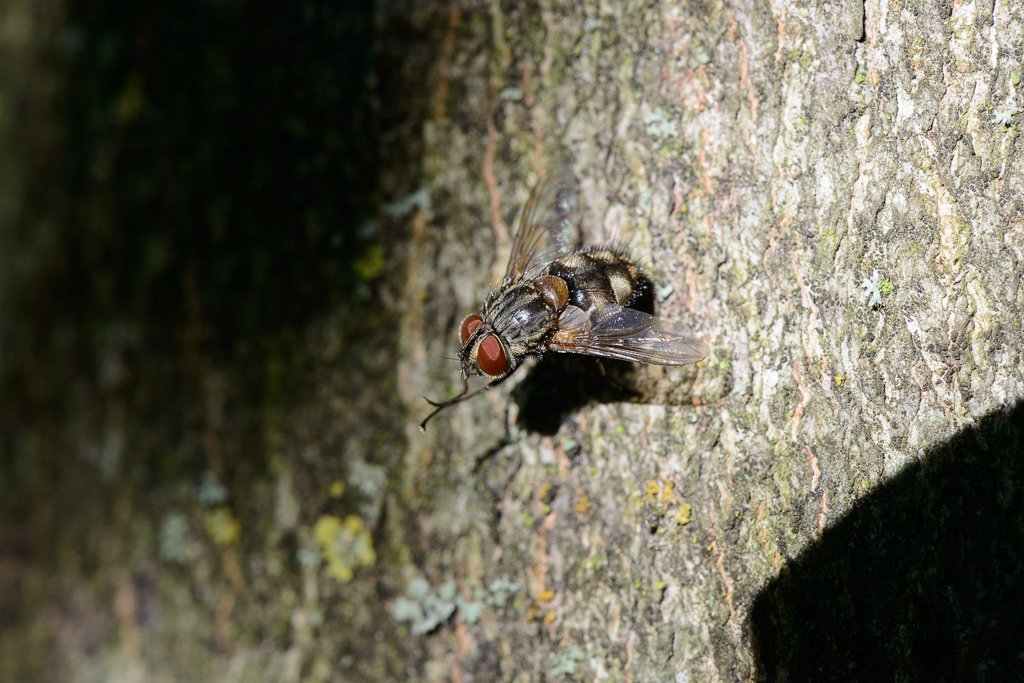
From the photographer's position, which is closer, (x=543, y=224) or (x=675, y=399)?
(x=675, y=399)

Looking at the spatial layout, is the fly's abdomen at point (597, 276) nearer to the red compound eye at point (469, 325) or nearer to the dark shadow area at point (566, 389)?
the dark shadow area at point (566, 389)

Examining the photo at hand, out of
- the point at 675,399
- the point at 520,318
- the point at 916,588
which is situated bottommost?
the point at 916,588

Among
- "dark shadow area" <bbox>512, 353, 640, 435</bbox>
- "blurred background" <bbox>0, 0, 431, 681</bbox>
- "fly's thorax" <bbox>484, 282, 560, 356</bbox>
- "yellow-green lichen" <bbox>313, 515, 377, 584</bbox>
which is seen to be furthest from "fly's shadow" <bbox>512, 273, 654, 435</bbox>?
"yellow-green lichen" <bbox>313, 515, 377, 584</bbox>

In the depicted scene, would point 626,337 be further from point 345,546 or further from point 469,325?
point 345,546

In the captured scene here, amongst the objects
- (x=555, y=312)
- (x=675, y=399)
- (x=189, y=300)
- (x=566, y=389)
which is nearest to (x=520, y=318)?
(x=555, y=312)

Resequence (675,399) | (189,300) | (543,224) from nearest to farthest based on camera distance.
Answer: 1. (675,399)
2. (543,224)
3. (189,300)

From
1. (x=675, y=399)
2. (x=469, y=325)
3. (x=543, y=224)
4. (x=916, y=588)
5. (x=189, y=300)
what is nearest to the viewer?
(x=916, y=588)
